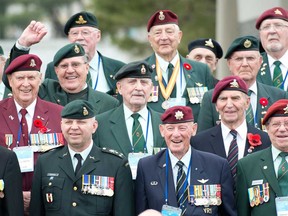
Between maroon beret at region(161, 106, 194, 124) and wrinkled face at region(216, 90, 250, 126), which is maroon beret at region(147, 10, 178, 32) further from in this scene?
maroon beret at region(161, 106, 194, 124)

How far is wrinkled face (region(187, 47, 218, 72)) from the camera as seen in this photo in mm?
16281

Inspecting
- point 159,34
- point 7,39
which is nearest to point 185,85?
point 159,34

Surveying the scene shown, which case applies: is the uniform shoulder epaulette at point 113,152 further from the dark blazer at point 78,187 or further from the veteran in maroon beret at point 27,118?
the veteran in maroon beret at point 27,118

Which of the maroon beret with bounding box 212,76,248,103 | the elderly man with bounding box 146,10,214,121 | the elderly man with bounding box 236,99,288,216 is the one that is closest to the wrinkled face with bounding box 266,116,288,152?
the elderly man with bounding box 236,99,288,216

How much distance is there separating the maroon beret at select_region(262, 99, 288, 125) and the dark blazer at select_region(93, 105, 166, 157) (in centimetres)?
119

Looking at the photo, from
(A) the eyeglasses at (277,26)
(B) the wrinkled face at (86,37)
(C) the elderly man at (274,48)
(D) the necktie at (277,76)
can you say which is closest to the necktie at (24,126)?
(B) the wrinkled face at (86,37)

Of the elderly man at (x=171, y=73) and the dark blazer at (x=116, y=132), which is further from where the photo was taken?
the elderly man at (x=171, y=73)

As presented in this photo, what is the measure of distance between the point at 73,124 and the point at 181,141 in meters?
1.08

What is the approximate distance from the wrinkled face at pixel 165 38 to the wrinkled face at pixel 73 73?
1008mm

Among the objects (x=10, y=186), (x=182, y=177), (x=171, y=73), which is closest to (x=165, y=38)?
(x=171, y=73)

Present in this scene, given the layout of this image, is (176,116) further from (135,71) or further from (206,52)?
(206,52)

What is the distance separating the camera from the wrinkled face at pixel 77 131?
508 inches

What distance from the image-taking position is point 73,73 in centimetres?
1412

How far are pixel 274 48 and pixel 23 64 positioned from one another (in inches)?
121
